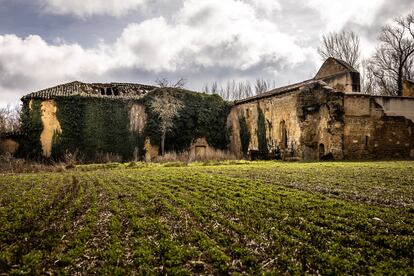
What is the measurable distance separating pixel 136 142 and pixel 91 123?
14.3 ft

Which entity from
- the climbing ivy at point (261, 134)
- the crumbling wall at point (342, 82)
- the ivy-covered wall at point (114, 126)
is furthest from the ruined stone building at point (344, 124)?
the ivy-covered wall at point (114, 126)

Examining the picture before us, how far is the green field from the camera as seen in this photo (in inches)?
150

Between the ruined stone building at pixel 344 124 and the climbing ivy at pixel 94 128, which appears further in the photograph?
the climbing ivy at pixel 94 128

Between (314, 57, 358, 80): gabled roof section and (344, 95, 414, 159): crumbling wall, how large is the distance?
935 cm

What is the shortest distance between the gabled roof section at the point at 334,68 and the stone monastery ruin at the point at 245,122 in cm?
11

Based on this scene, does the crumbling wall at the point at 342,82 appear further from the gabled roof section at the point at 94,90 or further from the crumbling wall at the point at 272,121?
the gabled roof section at the point at 94,90

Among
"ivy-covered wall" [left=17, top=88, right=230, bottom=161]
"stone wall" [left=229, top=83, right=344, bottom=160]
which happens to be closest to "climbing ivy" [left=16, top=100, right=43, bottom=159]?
"ivy-covered wall" [left=17, top=88, right=230, bottom=161]

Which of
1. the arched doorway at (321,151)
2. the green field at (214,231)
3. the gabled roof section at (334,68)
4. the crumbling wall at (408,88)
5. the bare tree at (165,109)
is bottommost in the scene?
the green field at (214,231)

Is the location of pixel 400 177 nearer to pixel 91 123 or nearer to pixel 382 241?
pixel 382 241

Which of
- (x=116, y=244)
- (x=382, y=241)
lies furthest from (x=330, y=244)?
(x=116, y=244)

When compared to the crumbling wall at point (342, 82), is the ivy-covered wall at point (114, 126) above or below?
below

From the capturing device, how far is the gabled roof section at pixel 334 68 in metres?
30.6

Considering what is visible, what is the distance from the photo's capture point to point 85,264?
3.96 metres

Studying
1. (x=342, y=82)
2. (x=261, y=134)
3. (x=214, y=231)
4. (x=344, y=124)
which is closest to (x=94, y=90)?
(x=261, y=134)
